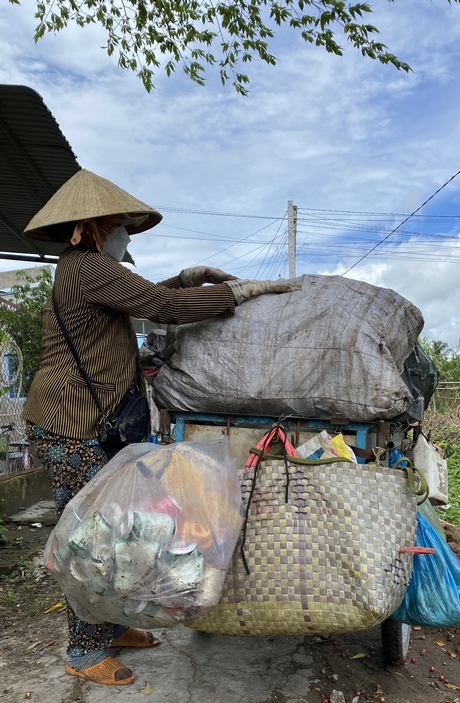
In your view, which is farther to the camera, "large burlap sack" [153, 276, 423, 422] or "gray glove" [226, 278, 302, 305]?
"gray glove" [226, 278, 302, 305]

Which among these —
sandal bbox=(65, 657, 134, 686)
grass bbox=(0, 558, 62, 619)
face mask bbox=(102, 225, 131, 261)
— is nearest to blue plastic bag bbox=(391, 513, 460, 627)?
sandal bbox=(65, 657, 134, 686)

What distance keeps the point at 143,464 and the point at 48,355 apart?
0.92m

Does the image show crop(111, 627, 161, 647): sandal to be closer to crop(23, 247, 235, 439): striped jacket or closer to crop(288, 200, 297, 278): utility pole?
crop(23, 247, 235, 439): striped jacket

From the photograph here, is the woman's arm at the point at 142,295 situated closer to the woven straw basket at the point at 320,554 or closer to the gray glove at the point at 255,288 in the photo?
the gray glove at the point at 255,288

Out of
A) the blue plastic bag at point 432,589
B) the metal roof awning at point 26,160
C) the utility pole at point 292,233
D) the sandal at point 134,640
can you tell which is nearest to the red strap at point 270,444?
the blue plastic bag at point 432,589

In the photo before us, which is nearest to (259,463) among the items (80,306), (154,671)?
(80,306)

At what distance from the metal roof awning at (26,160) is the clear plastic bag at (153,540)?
2.56m

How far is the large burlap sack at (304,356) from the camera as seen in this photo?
7.26 feet

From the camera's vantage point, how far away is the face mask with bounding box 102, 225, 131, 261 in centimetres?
256

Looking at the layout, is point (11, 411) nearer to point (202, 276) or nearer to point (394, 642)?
point (202, 276)

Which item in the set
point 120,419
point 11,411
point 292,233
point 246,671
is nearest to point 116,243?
point 120,419

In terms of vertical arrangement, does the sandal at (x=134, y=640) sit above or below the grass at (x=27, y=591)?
above

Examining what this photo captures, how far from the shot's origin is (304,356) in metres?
2.31

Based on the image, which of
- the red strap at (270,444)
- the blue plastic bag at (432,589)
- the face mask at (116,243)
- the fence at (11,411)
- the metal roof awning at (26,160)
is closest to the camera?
the red strap at (270,444)
